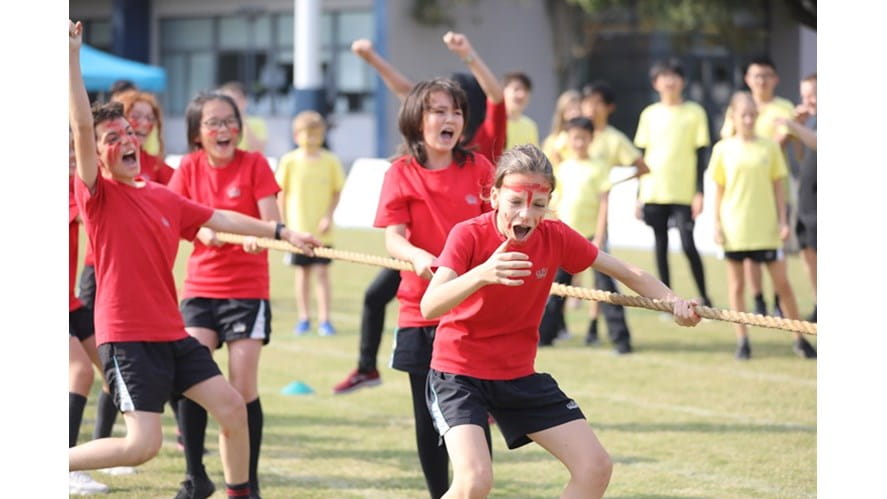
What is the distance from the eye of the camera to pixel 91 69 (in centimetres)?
2172

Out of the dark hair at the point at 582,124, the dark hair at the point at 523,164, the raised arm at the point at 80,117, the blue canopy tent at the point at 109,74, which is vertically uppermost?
the blue canopy tent at the point at 109,74

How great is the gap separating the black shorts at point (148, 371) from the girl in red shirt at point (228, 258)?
85cm

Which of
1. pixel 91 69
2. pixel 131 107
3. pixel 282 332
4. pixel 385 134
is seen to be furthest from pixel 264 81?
pixel 131 107

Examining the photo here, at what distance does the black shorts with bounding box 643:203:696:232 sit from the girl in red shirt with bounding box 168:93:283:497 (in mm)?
5485

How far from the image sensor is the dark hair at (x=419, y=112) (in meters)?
5.71

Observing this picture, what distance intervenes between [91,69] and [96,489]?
16366 mm

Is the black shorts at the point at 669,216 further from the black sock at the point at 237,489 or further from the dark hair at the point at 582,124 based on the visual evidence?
the black sock at the point at 237,489

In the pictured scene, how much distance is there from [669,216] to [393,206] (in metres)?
6.10

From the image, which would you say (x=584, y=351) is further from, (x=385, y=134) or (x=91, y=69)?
(x=385, y=134)

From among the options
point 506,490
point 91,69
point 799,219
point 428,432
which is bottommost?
point 506,490

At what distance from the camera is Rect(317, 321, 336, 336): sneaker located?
37.9ft

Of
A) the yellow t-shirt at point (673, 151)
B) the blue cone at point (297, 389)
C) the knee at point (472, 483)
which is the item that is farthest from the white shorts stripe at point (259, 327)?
the yellow t-shirt at point (673, 151)

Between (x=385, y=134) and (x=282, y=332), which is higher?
(x=385, y=134)

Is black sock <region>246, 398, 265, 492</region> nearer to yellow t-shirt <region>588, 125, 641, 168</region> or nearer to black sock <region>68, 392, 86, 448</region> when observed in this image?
black sock <region>68, 392, 86, 448</region>
